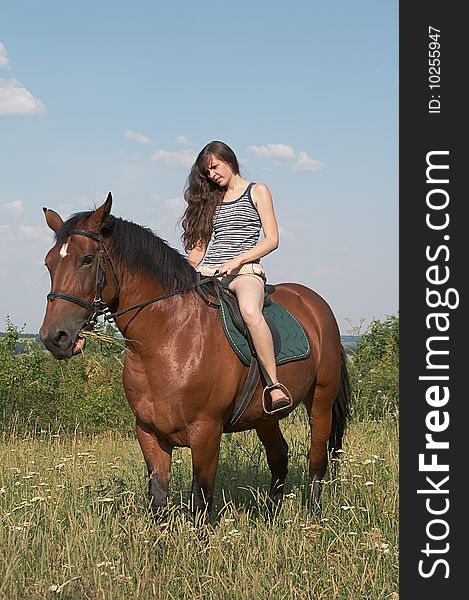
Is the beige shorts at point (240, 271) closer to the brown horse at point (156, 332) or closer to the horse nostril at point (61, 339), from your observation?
the brown horse at point (156, 332)

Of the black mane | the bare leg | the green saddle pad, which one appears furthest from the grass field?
the black mane

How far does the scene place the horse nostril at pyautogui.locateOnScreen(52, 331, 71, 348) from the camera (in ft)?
15.3

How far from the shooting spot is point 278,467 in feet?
22.4

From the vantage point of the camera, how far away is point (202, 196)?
581 centimetres

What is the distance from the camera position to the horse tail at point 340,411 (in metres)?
7.14

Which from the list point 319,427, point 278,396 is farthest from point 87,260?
point 319,427

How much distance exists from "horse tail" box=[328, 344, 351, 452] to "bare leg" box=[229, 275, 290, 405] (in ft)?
5.33

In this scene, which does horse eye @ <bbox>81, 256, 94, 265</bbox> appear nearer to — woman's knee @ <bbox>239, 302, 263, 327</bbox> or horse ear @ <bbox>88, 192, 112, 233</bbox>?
horse ear @ <bbox>88, 192, 112, 233</bbox>

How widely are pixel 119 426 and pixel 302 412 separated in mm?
→ 3142

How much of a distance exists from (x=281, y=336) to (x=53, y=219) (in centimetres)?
193

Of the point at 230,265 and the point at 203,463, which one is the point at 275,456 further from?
the point at 230,265

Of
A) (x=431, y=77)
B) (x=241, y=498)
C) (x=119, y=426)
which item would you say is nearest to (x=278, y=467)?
(x=241, y=498)

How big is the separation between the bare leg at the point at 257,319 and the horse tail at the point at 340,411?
1.63 m

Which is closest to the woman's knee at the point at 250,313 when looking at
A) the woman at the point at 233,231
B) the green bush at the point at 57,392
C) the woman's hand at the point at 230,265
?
the woman at the point at 233,231
